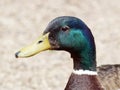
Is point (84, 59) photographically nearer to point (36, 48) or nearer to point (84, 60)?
point (84, 60)

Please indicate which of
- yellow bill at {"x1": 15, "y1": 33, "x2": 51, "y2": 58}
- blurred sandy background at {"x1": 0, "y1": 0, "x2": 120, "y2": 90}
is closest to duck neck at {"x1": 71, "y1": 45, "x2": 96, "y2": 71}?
yellow bill at {"x1": 15, "y1": 33, "x2": 51, "y2": 58}

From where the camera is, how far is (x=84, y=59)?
13.8 feet

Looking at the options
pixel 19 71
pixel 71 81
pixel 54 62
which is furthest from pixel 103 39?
pixel 71 81

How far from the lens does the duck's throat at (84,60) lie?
165 inches

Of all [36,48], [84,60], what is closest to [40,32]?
[84,60]

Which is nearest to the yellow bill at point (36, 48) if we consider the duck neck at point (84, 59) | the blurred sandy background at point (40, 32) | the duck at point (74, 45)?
the duck at point (74, 45)

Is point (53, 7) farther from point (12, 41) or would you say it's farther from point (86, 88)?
point (86, 88)

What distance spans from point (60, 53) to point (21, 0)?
201cm

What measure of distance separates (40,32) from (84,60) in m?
3.62

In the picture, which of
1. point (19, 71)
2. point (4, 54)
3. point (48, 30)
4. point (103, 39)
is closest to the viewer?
point (48, 30)

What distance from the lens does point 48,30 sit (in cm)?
406

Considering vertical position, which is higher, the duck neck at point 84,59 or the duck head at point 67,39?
the duck head at point 67,39

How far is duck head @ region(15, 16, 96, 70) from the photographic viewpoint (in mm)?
4048

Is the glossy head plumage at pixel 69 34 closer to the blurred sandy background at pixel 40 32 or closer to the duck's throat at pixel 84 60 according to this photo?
the duck's throat at pixel 84 60
